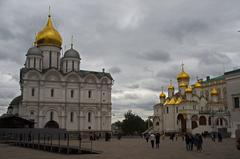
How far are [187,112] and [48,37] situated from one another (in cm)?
2739

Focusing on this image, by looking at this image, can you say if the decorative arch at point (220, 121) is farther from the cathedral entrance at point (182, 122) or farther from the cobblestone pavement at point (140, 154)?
the cobblestone pavement at point (140, 154)

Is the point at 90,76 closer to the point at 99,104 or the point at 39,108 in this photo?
the point at 99,104

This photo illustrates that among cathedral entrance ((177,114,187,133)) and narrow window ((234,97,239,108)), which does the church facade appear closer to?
cathedral entrance ((177,114,187,133))

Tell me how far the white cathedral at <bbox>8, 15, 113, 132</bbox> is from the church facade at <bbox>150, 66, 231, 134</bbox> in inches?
500

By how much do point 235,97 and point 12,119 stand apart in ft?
91.5

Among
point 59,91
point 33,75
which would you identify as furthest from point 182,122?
point 33,75

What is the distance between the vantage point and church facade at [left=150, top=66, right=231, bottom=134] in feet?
182

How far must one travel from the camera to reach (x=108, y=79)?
181ft

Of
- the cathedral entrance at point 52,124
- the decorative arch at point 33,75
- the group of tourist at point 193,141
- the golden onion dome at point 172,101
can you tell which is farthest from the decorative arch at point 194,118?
the group of tourist at point 193,141

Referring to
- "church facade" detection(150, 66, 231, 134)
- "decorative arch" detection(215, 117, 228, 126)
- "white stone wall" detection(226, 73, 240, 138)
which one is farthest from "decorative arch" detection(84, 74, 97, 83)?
"white stone wall" detection(226, 73, 240, 138)

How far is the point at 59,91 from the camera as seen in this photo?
51.6 meters

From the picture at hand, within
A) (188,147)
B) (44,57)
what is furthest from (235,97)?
(44,57)

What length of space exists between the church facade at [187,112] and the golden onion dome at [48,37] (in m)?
23.6

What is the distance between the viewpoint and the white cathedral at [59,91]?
163 feet
